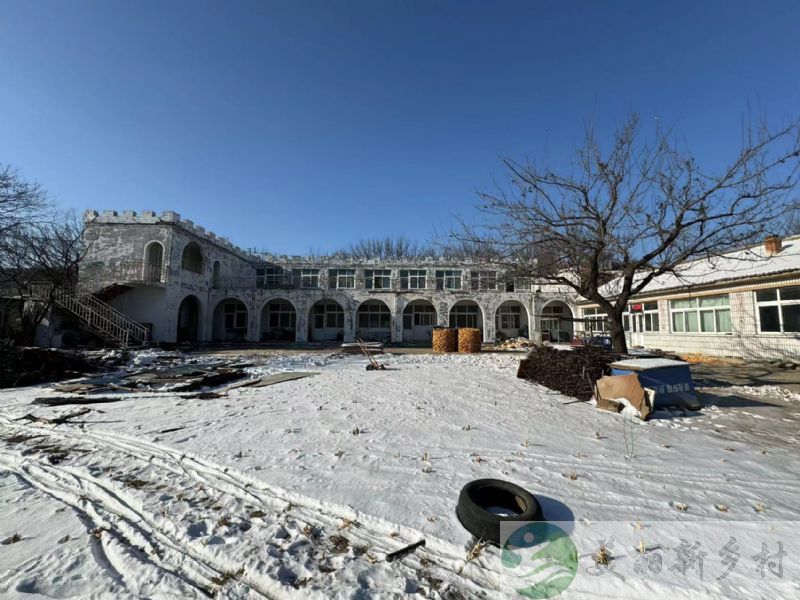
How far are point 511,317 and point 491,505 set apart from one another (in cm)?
2750

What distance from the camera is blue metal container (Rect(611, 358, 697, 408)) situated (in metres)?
6.10

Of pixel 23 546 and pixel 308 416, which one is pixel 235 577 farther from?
pixel 308 416

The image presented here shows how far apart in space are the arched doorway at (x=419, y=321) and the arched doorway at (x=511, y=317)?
5.56 meters

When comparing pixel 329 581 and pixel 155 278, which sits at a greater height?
pixel 155 278

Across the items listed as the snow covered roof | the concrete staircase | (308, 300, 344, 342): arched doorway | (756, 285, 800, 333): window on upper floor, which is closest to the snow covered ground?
the snow covered roof

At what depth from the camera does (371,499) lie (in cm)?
300

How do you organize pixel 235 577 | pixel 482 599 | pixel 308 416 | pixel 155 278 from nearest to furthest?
pixel 482 599, pixel 235 577, pixel 308 416, pixel 155 278

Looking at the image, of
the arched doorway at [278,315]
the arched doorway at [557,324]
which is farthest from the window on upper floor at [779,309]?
the arched doorway at [278,315]

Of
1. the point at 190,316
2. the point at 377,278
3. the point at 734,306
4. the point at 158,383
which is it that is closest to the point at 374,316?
the point at 377,278

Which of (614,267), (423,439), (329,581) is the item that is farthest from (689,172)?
(329,581)

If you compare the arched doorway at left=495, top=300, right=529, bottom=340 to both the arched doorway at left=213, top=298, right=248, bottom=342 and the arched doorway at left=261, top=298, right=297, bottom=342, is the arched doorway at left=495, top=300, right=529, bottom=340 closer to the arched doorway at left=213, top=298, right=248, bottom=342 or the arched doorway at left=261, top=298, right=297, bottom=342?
the arched doorway at left=261, top=298, right=297, bottom=342

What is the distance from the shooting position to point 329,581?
2066 millimetres

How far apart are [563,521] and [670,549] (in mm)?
668

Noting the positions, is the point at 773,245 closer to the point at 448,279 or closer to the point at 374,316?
the point at 448,279
